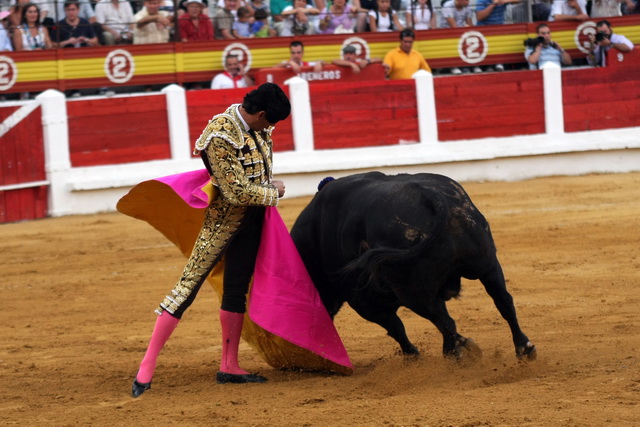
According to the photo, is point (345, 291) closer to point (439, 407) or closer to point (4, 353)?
point (439, 407)

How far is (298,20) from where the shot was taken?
433 inches

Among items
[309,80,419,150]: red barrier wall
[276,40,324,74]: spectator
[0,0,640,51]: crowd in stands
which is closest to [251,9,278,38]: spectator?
[0,0,640,51]: crowd in stands

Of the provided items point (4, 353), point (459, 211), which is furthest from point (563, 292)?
point (4, 353)

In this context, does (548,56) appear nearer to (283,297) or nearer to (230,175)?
(283,297)

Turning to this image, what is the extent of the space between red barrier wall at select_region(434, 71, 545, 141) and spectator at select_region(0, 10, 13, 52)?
447cm

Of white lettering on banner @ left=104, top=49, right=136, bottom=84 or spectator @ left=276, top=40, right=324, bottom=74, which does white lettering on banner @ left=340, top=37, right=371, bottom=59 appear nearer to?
spectator @ left=276, top=40, right=324, bottom=74

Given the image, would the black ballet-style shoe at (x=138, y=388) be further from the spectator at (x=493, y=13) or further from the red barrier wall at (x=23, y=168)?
the spectator at (x=493, y=13)

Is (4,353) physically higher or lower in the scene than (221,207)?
lower

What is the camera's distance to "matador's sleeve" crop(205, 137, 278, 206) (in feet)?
12.3

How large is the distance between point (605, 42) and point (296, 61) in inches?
139

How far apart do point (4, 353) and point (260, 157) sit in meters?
1.81

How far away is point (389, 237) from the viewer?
3.62 m

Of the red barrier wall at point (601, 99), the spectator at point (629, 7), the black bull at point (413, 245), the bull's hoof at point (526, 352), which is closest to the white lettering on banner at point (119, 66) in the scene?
the red barrier wall at point (601, 99)

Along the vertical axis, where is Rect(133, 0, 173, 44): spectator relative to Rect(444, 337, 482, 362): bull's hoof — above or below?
above
